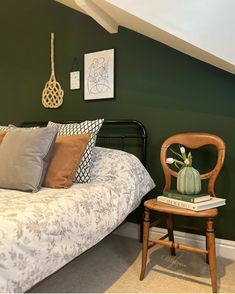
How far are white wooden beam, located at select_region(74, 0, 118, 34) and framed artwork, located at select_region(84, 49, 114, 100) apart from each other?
20 centimetres

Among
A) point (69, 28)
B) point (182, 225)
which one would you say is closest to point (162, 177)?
point (182, 225)

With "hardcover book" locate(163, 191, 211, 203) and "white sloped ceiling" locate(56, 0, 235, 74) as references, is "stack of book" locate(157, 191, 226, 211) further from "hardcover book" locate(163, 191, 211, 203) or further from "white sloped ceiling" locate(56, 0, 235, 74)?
"white sloped ceiling" locate(56, 0, 235, 74)

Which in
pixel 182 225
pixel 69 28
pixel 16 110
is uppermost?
pixel 69 28

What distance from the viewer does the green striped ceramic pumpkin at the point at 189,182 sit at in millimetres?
1767

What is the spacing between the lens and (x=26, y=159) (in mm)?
1719

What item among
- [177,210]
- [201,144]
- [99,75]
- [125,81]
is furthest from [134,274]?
[99,75]

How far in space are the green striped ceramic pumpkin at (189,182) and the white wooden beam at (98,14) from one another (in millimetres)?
A: 1305

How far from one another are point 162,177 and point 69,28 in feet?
5.66

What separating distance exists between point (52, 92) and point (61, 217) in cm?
190

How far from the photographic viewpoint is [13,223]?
1.09 meters

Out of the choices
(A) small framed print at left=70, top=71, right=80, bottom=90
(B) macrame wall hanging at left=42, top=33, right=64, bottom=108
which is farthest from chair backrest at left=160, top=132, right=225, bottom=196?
(B) macrame wall hanging at left=42, top=33, right=64, bottom=108

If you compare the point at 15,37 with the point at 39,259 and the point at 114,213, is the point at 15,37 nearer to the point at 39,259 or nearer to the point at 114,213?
the point at 114,213

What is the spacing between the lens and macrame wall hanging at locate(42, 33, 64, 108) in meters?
2.91

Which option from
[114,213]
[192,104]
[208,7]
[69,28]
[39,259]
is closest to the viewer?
[39,259]
